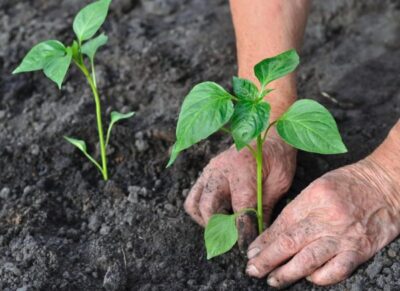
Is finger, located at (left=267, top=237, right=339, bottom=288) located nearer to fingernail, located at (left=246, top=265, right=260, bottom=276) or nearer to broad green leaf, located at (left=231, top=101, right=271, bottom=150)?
fingernail, located at (left=246, top=265, right=260, bottom=276)

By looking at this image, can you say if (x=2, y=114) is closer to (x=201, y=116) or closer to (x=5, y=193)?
(x=5, y=193)

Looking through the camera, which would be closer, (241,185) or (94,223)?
(241,185)

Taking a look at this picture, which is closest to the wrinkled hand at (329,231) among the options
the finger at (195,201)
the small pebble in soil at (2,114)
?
the finger at (195,201)

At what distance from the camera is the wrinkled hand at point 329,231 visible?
1837 mm

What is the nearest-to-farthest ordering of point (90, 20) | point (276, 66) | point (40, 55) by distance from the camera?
point (276, 66), point (40, 55), point (90, 20)

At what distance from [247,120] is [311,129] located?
0.49 feet

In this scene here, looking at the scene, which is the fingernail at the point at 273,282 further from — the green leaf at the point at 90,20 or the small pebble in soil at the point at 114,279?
the green leaf at the point at 90,20

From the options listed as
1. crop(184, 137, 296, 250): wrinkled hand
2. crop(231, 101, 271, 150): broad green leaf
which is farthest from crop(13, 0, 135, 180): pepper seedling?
crop(231, 101, 271, 150): broad green leaf

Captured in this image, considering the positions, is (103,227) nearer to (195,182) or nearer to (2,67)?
(195,182)

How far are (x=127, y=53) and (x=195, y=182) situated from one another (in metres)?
0.84

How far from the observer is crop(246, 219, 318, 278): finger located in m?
1.84

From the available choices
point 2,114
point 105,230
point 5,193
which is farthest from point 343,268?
point 2,114

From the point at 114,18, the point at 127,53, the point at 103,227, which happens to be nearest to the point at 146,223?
the point at 103,227

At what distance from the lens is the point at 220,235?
1782 millimetres
